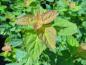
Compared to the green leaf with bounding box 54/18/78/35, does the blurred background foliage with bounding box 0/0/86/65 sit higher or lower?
lower

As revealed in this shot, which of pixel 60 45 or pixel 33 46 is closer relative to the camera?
pixel 33 46

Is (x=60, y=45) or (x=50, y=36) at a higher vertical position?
(x=50, y=36)

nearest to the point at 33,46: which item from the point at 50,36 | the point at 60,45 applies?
the point at 50,36

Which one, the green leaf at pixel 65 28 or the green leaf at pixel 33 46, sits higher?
the green leaf at pixel 65 28

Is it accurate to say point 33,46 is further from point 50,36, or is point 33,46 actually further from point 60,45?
point 60,45

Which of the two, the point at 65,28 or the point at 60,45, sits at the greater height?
the point at 65,28

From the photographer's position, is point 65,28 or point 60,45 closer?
point 65,28

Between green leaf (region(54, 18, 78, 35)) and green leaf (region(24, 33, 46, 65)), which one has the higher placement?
green leaf (region(54, 18, 78, 35))

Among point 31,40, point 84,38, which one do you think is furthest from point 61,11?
point 31,40

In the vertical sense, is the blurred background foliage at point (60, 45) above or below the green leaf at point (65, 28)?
below

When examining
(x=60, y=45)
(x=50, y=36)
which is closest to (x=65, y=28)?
(x=50, y=36)

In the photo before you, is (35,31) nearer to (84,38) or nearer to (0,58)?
(84,38)
